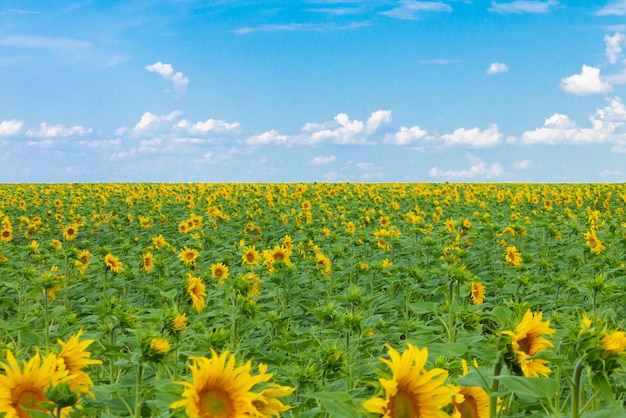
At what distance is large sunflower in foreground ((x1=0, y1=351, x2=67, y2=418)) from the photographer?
2311mm

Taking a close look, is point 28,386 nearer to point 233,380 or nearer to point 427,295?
point 233,380

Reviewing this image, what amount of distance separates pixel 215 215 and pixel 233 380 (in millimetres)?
12500

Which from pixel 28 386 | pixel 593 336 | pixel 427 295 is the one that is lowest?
pixel 427 295

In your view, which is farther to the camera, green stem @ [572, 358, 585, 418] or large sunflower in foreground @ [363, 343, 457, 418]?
green stem @ [572, 358, 585, 418]

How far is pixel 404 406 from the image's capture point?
6.37 ft

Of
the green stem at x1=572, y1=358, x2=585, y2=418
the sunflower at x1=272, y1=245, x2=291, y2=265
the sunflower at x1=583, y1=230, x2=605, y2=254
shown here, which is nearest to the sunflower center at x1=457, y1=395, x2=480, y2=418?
the green stem at x1=572, y1=358, x2=585, y2=418

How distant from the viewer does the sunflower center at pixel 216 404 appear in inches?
78.7

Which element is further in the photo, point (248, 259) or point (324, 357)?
point (248, 259)

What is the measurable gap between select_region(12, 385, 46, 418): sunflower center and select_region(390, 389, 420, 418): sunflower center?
4.28 ft

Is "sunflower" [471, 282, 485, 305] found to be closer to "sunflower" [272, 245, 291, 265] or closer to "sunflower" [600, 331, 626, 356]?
"sunflower" [272, 245, 291, 265]

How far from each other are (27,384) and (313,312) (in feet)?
8.04

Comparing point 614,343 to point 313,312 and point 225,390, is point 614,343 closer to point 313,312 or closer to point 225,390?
point 225,390

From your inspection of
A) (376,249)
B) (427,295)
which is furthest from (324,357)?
(376,249)

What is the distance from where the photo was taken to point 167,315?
140 inches
